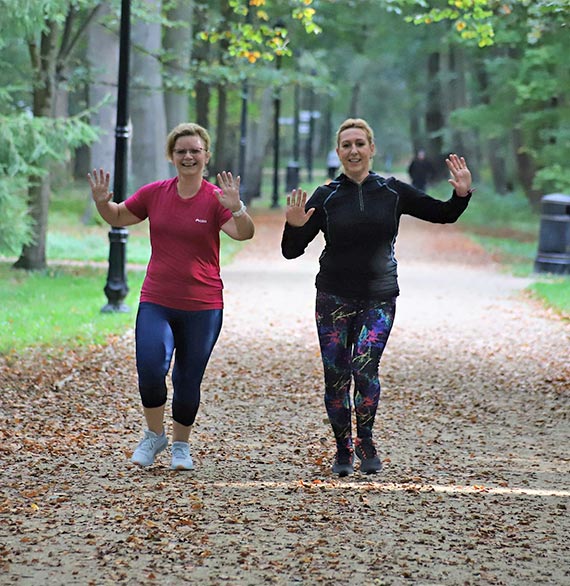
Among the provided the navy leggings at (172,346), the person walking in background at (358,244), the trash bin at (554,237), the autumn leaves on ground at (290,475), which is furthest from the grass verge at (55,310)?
the trash bin at (554,237)

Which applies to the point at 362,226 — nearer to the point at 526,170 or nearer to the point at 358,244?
the point at 358,244

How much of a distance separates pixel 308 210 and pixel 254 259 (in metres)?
18.7

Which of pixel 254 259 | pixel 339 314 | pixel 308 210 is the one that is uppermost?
pixel 308 210

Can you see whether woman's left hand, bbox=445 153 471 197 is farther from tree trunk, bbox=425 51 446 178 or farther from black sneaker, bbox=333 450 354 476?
tree trunk, bbox=425 51 446 178

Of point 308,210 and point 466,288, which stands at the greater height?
point 308,210

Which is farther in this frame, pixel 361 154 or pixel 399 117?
pixel 399 117

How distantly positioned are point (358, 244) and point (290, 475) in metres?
1.40

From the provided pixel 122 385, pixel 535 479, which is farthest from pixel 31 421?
pixel 535 479

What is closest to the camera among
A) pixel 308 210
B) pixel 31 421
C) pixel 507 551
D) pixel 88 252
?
pixel 507 551

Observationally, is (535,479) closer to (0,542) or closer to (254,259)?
(0,542)

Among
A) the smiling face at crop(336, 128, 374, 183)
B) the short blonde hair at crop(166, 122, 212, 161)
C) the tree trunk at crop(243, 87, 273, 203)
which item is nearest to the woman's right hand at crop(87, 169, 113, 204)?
the short blonde hair at crop(166, 122, 212, 161)

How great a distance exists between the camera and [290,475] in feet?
24.7

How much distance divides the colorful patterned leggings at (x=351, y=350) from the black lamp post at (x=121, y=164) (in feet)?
26.7

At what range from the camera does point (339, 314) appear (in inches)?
289
